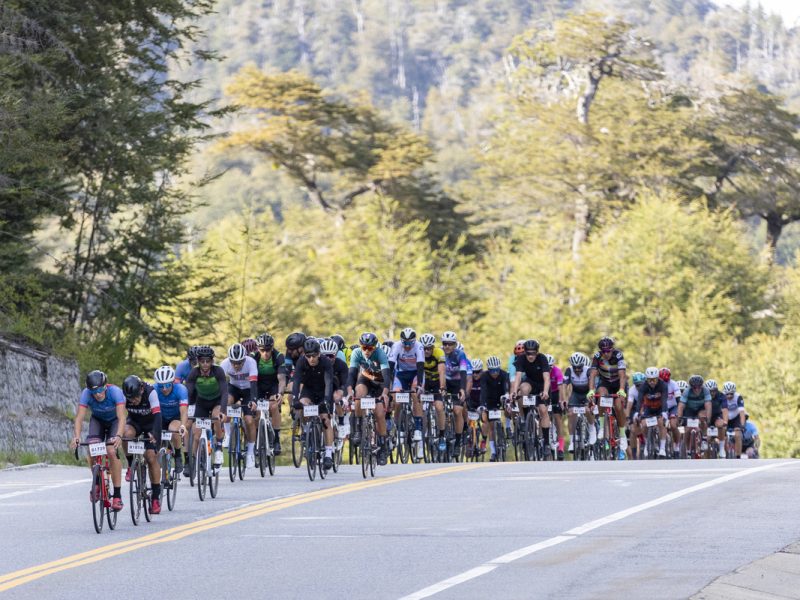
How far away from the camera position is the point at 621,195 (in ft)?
247

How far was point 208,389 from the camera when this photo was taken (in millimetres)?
19578

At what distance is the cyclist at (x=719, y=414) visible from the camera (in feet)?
114

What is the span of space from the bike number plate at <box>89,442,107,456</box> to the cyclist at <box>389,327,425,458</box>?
28.6ft

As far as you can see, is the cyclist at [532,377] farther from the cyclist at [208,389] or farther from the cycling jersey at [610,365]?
the cyclist at [208,389]

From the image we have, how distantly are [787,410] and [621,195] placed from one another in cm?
1579

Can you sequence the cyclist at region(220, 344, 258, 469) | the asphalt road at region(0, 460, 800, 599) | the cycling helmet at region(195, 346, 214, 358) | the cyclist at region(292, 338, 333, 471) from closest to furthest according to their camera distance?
the asphalt road at region(0, 460, 800, 599) < the cycling helmet at region(195, 346, 214, 358) < the cyclist at region(292, 338, 333, 471) < the cyclist at region(220, 344, 258, 469)

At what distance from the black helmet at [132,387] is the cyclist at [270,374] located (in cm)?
583

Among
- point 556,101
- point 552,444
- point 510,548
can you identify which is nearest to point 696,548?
point 510,548

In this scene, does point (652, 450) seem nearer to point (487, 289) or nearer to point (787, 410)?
point (787, 410)

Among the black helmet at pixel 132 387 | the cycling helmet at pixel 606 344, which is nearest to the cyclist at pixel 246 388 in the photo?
the black helmet at pixel 132 387

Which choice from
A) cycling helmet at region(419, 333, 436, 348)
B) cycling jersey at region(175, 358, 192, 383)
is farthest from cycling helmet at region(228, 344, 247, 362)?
cycling helmet at region(419, 333, 436, 348)

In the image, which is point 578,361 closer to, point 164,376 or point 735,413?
point 735,413

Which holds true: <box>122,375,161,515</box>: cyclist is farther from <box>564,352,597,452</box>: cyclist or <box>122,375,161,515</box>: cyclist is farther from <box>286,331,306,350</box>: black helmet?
<box>564,352,597,452</box>: cyclist

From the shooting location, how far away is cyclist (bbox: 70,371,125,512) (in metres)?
15.5
